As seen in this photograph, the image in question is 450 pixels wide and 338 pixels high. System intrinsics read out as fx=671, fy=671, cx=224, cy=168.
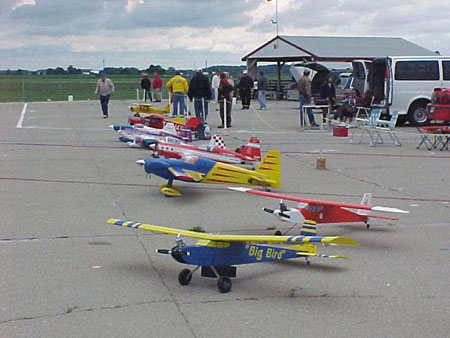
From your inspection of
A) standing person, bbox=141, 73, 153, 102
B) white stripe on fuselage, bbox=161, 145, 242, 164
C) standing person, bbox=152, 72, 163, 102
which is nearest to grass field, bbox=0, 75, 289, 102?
standing person, bbox=141, 73, 153, 102

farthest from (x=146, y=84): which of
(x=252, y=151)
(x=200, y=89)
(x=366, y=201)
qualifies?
(x=366, y=201)

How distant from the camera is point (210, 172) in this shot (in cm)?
1057

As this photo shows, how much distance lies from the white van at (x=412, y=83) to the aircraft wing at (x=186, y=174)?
13223 mm

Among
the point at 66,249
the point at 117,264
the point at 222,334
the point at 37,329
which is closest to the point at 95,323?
the point at 37,329

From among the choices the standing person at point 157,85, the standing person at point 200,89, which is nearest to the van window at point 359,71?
the standing person at point 200,89

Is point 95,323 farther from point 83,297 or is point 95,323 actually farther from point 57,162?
point 57,162

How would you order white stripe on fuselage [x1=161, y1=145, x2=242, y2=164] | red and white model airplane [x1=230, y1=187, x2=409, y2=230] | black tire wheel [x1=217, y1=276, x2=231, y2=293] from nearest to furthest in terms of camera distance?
black tire wheel [x1=217, y1=276, x2=231, y2=293], red and white model airplane [x1=230, y1=187, x2=409, y2=230], white stripe on fuselage [x1=161, y1=145, x2=242, y2=164]

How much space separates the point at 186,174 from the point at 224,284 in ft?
14.5

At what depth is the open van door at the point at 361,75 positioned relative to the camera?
938 inches

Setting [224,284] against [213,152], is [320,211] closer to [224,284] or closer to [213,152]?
[224,284]

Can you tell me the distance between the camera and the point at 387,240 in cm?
820

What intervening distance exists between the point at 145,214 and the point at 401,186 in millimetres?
4896

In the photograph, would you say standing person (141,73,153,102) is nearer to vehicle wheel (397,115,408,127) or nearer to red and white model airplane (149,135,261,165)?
vehicle wheel (397,115,408,127)

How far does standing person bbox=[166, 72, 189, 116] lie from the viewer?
23.2 m
